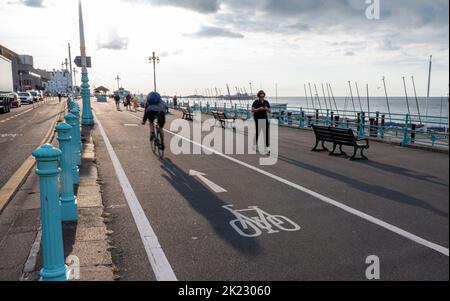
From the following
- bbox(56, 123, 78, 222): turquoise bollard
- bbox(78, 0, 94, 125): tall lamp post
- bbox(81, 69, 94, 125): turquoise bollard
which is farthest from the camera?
bbox(81, 69, 94, 125): turquoise bollard

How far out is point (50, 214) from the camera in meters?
3.70

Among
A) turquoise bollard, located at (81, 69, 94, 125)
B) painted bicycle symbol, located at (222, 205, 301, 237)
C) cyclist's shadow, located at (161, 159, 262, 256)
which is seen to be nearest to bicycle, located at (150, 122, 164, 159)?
cyclist's shadow, located at (161, 159, 262, 256)

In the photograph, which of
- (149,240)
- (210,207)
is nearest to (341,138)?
(210,207)

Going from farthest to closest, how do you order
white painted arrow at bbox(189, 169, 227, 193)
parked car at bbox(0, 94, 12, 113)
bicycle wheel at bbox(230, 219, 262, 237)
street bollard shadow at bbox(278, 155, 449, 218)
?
parked car at bbox(0, 94, 12, 113) → white painted arrow at bbox(189, 169, 227, 193) → street bollard shadow at bbox(278, 155, 449, 218) → bicycle wheel at bbox(230, 219, 262, 237)

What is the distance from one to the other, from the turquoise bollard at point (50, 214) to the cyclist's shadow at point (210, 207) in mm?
2087

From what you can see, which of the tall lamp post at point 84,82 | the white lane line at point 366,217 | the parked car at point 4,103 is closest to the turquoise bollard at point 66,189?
the white lane line at point 366,217

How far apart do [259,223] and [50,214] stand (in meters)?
3.06

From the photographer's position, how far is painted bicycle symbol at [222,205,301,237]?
5.52m

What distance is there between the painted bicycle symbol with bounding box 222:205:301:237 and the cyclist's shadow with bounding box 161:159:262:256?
108mm

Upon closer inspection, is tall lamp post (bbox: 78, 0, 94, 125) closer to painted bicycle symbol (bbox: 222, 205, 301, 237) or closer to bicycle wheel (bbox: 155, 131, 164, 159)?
bicycle wheel (bbox: 155, 131, 164, 159)

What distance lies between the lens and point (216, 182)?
862 centimetres

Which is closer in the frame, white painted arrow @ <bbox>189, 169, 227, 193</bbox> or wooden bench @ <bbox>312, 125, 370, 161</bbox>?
white painted arrow @ <bbox>189, 169, 227, 193</bbox>

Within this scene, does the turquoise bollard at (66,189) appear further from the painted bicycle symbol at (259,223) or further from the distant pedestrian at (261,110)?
the distant pedestrian at (261,110)
